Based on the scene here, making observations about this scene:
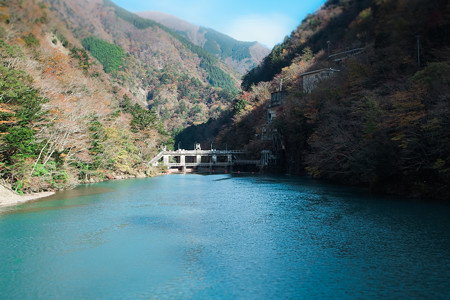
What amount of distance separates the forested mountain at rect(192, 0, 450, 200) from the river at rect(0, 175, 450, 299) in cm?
312

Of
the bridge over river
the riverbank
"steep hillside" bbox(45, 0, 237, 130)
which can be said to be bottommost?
the riverbank

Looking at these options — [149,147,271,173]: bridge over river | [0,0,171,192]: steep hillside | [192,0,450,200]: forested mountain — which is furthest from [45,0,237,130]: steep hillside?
[192,0,450,200]: forested mountain

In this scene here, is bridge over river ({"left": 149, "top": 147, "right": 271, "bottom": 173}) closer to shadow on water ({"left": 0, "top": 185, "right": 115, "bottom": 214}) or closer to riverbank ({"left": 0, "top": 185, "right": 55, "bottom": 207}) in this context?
shadow on water ({"left": 0, "top": 185, "right": 115, "bottom": 214})

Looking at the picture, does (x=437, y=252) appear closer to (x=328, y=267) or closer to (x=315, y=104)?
(x=328, y=267)

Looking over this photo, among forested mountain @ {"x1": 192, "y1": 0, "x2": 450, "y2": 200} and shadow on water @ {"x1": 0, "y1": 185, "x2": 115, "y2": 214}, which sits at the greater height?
forested mountain @ {"x1": 192, "y1": 0, "x2": 450, "y2": 200}

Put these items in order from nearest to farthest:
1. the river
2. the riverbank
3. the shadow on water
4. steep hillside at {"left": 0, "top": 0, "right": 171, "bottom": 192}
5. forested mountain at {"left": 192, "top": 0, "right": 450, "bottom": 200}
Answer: the river
the shadow on water
forested mountain at {"left": 192, "top": 0, "right": 450, "bottom": 200}
the riverbank
steep hillside at {"left": 0, "top": 0, "right": 171, "bottom": 192}

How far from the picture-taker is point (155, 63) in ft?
507

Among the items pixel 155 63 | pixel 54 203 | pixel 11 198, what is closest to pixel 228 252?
pixel 54 203

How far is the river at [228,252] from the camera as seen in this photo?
26.8ft

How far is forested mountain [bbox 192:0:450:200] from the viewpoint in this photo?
19.2 meters

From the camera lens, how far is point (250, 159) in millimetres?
61938

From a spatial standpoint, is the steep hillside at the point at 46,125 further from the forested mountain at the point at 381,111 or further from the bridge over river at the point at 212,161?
the forested mountain at the point at 381,111

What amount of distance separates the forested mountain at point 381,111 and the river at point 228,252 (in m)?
3.12

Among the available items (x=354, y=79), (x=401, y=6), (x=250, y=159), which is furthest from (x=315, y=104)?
(x=250, y=159)
